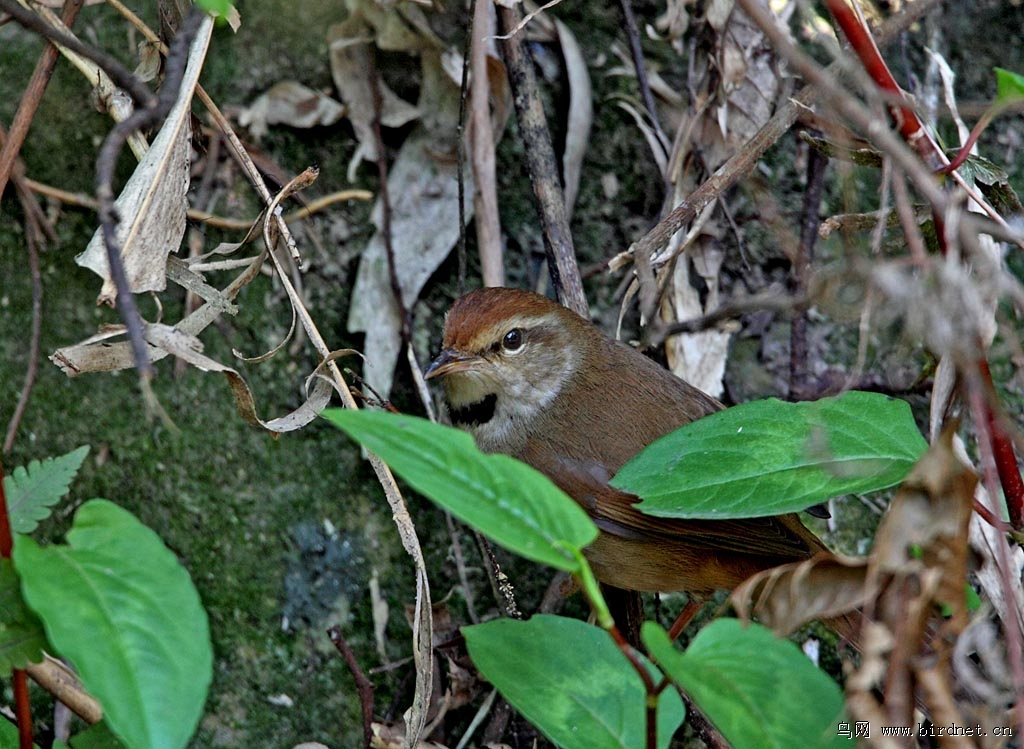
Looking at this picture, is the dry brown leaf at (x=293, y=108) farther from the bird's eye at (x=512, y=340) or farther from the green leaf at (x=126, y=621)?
the green leaf at (x=126, y=621)

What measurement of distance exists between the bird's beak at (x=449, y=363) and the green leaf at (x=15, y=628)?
1.71 metres

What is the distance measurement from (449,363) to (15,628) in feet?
5.87

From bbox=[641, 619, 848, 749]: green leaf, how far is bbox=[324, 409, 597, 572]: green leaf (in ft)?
0.65

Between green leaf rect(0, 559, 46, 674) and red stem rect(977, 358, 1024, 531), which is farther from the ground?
red stem rect(977, 358, 1024, 531)

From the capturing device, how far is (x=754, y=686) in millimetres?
1695

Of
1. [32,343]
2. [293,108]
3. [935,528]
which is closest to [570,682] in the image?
[935,528]

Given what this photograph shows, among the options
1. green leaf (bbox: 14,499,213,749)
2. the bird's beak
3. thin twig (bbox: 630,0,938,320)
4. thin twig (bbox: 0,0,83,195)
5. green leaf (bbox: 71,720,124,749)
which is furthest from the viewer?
the bird's beak

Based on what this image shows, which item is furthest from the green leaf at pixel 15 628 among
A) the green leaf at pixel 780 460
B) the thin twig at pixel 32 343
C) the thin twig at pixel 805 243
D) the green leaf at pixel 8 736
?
the thin twig at pixel 805 243

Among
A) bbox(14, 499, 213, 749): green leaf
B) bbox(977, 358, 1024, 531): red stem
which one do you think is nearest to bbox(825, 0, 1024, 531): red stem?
bbox(977, 358, 1024, 531): red stem

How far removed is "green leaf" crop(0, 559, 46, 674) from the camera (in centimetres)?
195

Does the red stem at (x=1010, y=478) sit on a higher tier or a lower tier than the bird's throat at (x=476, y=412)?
higher

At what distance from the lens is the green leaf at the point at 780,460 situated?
2170 mm

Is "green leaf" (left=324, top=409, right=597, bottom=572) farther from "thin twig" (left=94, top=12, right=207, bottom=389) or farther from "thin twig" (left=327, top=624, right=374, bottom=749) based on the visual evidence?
"thin twig" (left=327, top=624, right=374, bottom=749)

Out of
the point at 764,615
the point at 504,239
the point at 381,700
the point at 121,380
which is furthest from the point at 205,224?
the point at 764,615
